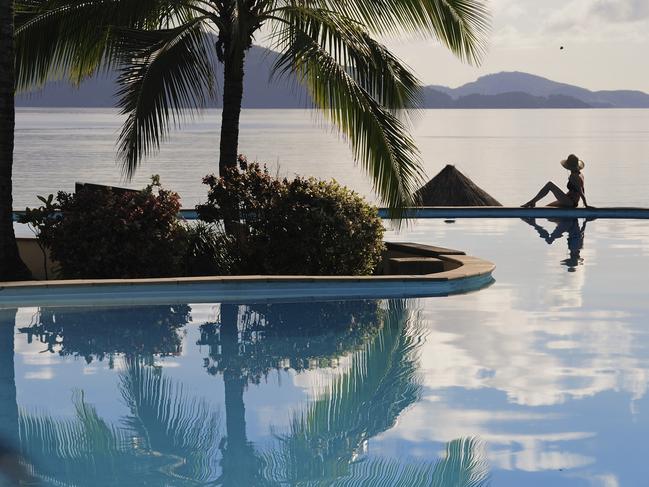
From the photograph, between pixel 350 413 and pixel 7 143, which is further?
pixel 7 143

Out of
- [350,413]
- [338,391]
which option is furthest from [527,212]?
[350,413]

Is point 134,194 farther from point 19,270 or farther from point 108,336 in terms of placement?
point 108,336

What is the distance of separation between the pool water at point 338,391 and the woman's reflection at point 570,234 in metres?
2.62

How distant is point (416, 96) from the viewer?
1370 centimetres

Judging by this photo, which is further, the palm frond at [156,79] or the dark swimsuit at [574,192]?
the dark swimsuit at [574,192]

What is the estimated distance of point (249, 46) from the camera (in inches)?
555

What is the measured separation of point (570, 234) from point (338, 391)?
11667mm

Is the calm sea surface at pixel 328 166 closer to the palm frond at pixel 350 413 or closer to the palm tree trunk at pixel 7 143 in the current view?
the palm tree trunk at pixel 7 143

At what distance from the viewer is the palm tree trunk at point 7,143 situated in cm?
1216

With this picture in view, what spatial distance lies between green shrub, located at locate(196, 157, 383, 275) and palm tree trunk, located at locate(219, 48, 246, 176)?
599 millimetres

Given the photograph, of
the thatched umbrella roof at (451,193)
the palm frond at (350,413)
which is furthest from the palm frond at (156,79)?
the thatched umbrella roof at (451,193)

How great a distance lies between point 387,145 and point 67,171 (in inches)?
Answer: 1620

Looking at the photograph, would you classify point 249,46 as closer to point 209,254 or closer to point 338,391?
point 209,254

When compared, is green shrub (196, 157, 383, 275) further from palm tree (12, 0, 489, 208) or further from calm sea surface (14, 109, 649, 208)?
calm sea surface (14, 109, 649, 208)
